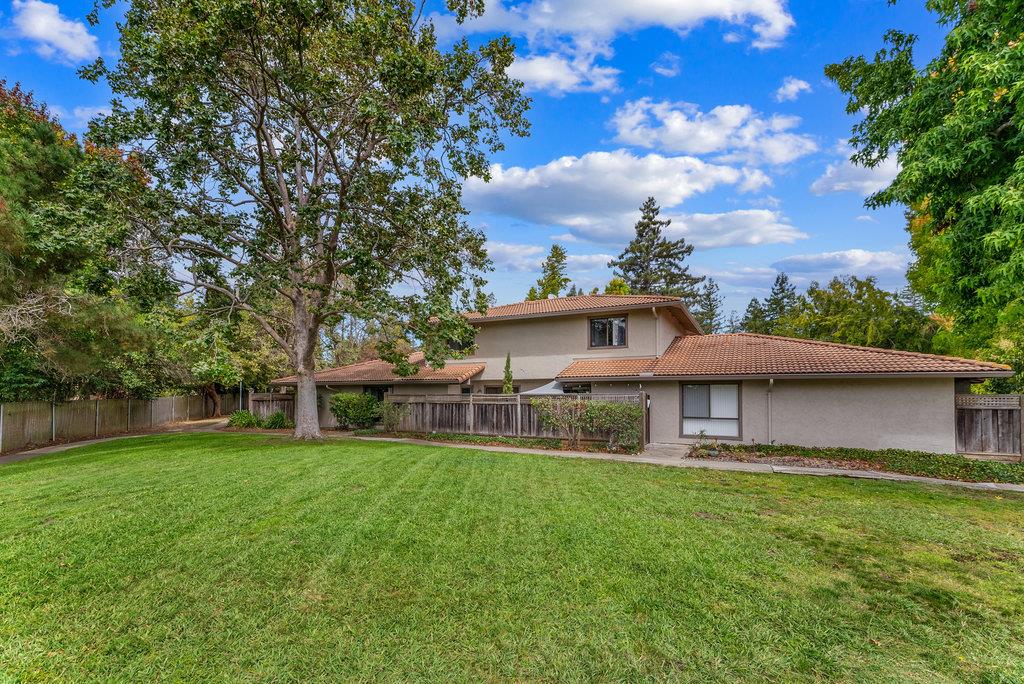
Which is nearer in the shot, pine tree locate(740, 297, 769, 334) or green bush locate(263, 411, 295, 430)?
green bush locate(263, 411, 295, 430)

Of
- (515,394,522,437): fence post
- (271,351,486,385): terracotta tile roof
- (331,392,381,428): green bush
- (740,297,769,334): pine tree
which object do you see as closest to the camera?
(515,394,522,437): fence post

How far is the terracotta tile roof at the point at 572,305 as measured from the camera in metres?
16.9

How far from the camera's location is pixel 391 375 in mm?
21516

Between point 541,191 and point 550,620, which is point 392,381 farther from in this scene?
point 550,620

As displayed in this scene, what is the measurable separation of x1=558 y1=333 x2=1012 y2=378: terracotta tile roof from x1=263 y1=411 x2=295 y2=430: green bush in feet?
46.0

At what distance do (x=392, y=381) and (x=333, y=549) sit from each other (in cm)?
1646

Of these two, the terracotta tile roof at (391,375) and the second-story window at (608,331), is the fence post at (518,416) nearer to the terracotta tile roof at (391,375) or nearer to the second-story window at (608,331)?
the terracotta tile roof at (391,375)

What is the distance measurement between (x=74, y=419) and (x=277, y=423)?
284 inches

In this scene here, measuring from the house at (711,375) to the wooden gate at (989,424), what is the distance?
0.34 meters

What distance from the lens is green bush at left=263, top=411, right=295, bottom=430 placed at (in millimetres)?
21319

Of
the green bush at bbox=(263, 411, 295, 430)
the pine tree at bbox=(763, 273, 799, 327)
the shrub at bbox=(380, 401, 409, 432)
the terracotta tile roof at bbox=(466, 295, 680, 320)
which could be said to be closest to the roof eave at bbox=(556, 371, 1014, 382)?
the terracotta tile roof at bbox=(466, 295, 680, 320)

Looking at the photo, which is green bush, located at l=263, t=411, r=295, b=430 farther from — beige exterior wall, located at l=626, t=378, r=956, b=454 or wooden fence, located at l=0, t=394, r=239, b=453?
beige exterior wall, located at l=626, t=378, r=956, b=454

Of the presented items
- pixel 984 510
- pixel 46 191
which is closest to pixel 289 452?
pixel 46 191

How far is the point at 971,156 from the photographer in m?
8.26
